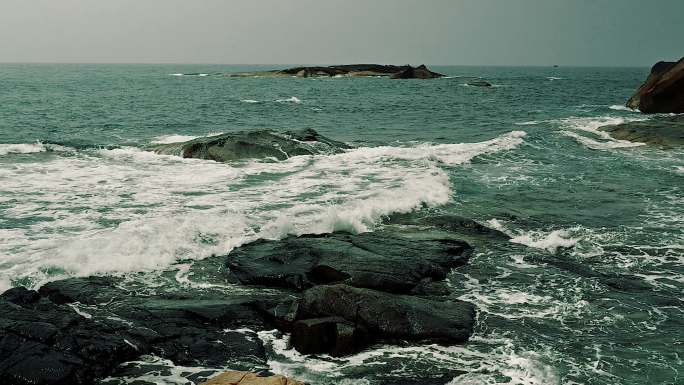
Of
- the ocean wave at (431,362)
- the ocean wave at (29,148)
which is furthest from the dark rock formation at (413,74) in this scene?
the ocean wave at (431,362)

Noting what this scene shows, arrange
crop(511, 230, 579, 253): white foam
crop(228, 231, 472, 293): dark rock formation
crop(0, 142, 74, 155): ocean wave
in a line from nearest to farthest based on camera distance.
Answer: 1. crop(228, 231, 472, 293): dark rock formation
2. crop(511, 230, 579, 253): white foam
3. crop(0, 142, 74, 155): ocean wave

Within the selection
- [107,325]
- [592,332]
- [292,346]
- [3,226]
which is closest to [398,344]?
[292,346]

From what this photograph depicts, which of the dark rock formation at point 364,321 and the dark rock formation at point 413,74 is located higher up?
the dark rock formation at point 413,74

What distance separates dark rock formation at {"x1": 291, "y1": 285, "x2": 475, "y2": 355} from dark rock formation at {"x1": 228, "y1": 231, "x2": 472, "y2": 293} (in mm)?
1118

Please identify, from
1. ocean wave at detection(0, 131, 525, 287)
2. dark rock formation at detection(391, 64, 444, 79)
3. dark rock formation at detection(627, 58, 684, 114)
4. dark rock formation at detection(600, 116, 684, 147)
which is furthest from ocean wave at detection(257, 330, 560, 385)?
dark rock formation at detection(391, 64, 444, 79)

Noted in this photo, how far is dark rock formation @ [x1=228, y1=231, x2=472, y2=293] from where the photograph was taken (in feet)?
33.2

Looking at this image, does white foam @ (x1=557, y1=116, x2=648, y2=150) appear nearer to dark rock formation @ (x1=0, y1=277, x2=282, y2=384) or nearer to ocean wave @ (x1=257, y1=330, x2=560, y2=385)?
ocean wave @ (x1=257, y1=330, x2=560, y2=385)

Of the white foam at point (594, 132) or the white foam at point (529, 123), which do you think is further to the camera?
the white foam at point (529, 123)

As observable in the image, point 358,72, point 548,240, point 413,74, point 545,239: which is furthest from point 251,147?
point 358,72

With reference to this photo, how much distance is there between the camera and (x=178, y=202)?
16.3 meters

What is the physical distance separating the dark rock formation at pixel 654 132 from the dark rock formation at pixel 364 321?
24328 millimetres

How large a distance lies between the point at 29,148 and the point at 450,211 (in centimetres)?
2034

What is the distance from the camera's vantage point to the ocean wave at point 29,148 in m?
24.6

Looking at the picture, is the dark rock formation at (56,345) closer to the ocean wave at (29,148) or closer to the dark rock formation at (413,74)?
the ocean wave at (29,148)
